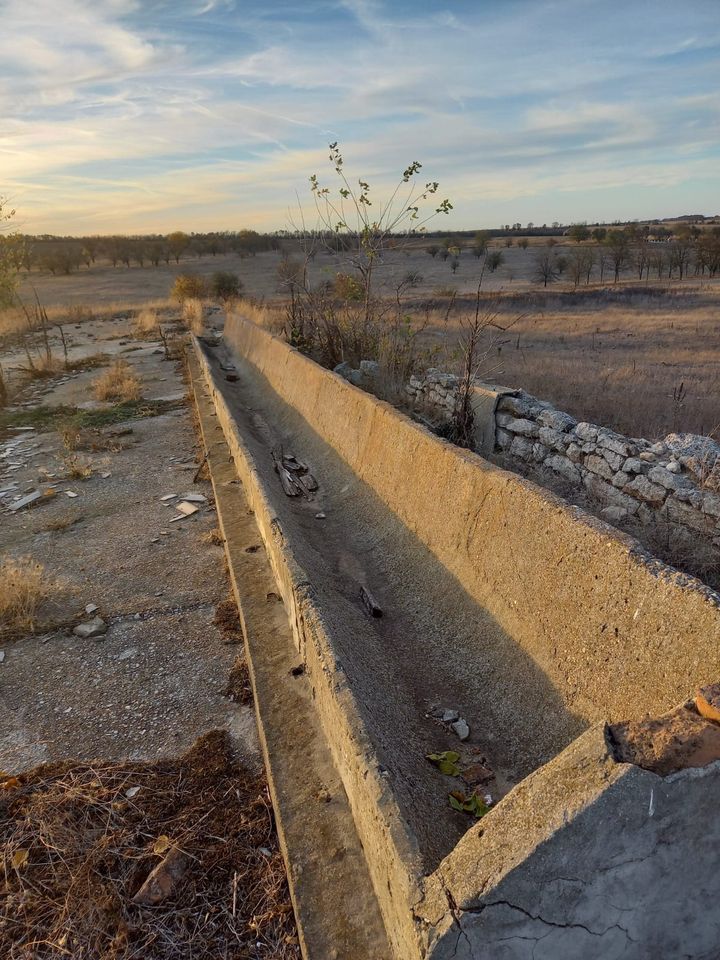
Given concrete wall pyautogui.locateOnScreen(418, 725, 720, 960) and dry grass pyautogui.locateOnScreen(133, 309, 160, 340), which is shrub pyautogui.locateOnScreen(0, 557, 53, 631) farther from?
dry grass pyautogui.locateOnScreen(133, 309, 160, 340)

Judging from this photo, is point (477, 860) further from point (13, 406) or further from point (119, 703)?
point (13, 406)

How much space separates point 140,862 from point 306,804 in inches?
28.8

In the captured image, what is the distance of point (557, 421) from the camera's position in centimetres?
561

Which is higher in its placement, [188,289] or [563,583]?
[188,289]

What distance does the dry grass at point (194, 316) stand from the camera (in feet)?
58.0

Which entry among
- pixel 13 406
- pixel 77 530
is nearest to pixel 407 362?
pixel 77 530

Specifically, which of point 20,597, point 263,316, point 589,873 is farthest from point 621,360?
point 589,873

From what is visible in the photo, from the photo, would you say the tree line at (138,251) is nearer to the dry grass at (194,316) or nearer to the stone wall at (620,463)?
the dry grass at (194,316)

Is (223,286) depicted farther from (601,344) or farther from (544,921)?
(544,921)

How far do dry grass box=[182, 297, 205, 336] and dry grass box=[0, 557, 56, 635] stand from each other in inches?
508

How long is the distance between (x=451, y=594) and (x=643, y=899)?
2185 millimetres

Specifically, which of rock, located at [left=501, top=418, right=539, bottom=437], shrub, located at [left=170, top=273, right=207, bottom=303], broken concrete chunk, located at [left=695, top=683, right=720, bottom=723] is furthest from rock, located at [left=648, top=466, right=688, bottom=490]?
shrub, located at [left=170, top=273, right=207, bottom=303]

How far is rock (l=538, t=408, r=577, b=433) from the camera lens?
558cm

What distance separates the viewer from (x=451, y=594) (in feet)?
12.6
